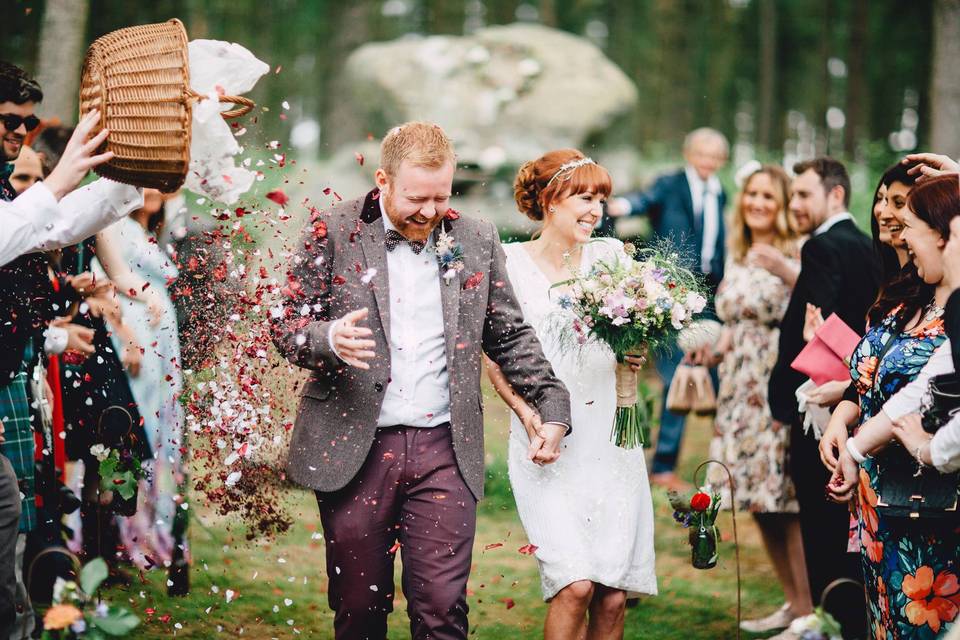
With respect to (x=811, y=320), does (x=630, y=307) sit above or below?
above

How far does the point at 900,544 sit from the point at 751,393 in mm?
2915

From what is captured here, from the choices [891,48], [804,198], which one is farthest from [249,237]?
[891,48]

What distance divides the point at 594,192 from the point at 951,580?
228 cm

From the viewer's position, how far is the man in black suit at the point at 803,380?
18.7ft

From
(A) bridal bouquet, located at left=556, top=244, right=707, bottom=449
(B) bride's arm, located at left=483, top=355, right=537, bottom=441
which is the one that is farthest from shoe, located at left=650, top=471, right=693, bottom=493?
(B) bride's arm, located at left=483, top=355, right=537, bottom=441

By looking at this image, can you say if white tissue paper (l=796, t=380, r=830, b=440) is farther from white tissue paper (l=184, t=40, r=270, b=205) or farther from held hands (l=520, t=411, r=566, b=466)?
white tissue paper (l=184, t=40, r=270, b=205)

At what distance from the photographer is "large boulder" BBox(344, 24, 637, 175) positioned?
51.2 feet

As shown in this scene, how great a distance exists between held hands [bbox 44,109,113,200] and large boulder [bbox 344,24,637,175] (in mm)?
11405

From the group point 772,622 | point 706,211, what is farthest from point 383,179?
point 706,211

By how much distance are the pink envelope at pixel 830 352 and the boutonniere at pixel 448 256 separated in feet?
5.65

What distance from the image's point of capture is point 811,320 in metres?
5.77

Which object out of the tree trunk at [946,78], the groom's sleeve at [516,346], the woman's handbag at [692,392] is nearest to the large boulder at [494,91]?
the tree trunk at [946,78]

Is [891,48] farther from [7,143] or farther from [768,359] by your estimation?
[7,143]

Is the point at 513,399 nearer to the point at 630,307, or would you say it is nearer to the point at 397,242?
the point at 630,307
